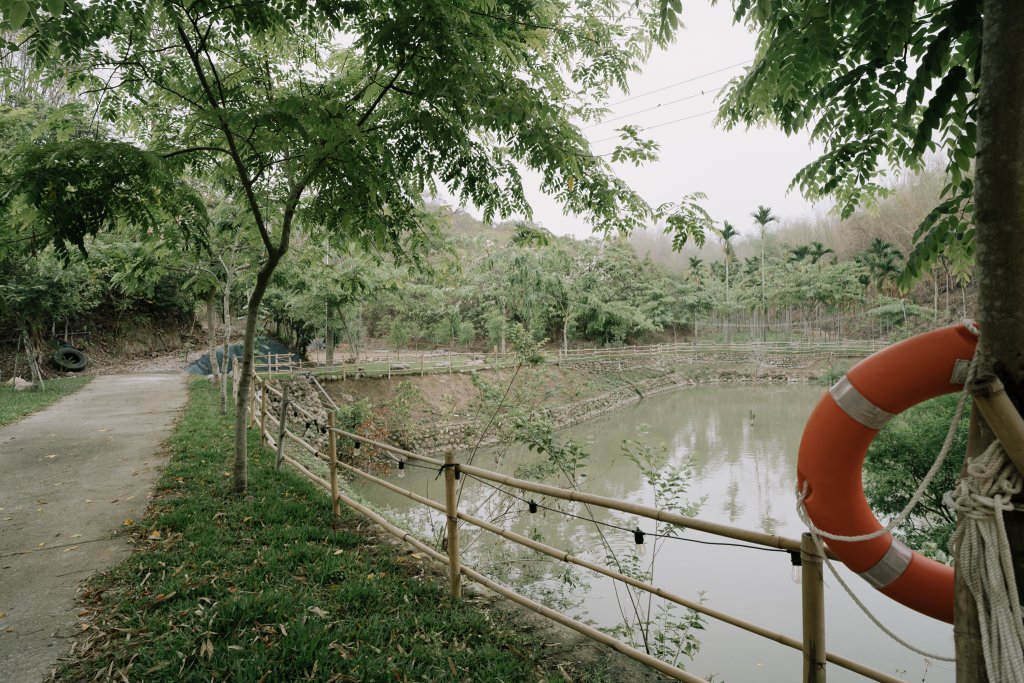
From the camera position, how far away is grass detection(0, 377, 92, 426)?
980 centimetres

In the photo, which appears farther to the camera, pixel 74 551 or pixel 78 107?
pixel 78 107

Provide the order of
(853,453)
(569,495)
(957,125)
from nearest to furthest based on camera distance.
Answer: (853,453), (957,125), (569,495)

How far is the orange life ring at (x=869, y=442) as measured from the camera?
139 cm

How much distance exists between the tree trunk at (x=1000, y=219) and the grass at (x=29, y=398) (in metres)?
12.5

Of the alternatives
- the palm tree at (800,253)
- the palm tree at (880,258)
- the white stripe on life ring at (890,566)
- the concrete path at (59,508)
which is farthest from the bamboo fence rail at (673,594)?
the palm tree at (800,253)

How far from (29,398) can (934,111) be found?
16.0m

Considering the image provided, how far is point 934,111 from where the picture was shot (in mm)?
1629

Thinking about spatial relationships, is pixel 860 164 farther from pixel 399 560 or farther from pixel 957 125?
pixel 399 560

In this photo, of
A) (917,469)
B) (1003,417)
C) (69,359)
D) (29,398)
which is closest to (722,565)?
(917,469)

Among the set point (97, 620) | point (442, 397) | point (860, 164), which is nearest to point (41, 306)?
point (442, 397)

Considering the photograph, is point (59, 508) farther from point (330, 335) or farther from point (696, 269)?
point (696, 269)

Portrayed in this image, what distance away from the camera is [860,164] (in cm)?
229

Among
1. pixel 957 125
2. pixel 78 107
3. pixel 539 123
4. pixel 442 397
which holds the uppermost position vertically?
pixel 78 107

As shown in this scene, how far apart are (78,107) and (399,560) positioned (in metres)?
4.32
